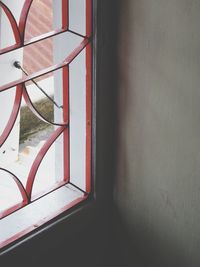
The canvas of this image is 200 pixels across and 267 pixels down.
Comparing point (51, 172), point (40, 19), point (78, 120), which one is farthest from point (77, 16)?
point (51, 172)

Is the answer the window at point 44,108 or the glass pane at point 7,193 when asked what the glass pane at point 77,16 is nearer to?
the window at point 44,108

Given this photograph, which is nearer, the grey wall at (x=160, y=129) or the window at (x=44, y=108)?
the grey wall at (x=160, y=129)

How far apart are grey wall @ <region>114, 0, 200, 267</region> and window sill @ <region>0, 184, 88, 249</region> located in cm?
14

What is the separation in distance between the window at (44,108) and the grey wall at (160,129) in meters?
0.11

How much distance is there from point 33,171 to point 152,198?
1.12 feet

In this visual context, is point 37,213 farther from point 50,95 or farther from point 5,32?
point 5,32

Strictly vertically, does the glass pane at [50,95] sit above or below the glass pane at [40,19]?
below

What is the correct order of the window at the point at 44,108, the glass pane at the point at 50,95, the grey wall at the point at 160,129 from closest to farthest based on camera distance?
1. the grey wall at the point at 160,129
2. the window at the point at 44,108
3. the glass pane at the point at 50,95

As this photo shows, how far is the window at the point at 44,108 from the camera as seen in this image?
4.38ft

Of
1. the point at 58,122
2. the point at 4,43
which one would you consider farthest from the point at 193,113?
the point at 4,43

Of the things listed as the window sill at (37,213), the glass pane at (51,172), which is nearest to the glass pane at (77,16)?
the glass pane at (51,172)

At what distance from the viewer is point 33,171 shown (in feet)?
4.61

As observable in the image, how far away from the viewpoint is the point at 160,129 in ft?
4.42

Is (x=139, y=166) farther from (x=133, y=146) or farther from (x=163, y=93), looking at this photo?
(x=163, y=93)
